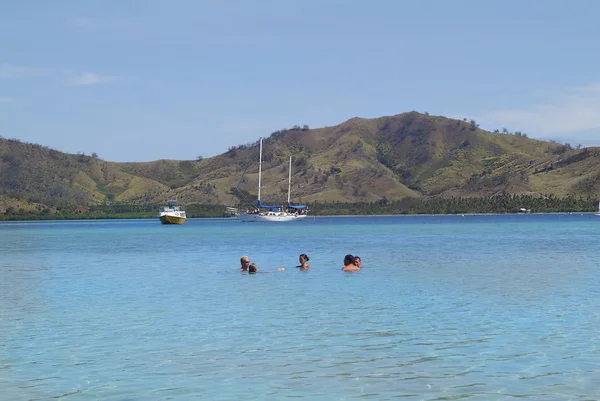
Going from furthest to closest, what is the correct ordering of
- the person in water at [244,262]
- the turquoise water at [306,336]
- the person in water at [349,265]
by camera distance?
the person in water at [244,262]
the person in water at [349,265]
the turquoise water at [306,336]

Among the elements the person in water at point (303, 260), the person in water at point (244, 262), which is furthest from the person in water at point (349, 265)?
the person in water at point (244, 262)

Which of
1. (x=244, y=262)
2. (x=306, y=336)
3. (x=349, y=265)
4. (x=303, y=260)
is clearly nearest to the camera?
(x=306, y=336)

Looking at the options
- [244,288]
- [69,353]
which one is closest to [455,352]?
[69,353]

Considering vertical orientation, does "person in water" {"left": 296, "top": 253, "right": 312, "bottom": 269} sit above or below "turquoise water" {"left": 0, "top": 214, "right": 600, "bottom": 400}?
above

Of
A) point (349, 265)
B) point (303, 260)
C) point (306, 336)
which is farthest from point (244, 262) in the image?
Answer: point (306, 336)

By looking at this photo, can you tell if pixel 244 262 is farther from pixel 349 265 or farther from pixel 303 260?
pixel 349 265

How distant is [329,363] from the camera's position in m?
19.8

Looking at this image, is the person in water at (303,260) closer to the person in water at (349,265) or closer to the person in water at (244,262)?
the person in water at (349,265)

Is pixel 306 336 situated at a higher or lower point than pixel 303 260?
lower

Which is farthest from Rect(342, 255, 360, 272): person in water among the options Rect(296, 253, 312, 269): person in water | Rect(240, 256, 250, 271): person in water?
Rect(240, 256, 250, 271): person in water

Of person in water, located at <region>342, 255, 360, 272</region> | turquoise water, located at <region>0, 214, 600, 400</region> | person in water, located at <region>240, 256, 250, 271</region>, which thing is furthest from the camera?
person in water, located at <region>240, 256, 250, 271</region>

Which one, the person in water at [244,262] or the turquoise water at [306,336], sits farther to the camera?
the person in water at [244,262]

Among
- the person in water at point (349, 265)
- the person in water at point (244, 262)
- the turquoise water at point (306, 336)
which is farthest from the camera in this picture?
the person in water at point (244, 262)

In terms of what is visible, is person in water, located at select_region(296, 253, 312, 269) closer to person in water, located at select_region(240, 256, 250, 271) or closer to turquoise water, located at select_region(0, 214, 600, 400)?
turquoise water, located at select_region(0, 214, 600, 400)
